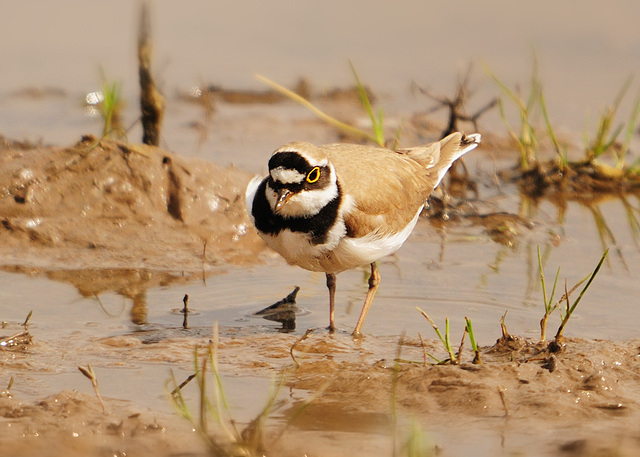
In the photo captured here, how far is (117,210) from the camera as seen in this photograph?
7109mm

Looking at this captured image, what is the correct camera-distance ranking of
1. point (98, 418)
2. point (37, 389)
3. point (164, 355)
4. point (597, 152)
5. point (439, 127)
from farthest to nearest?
point (439, 127) → point (597, 152) → point (164, 355) → point (37, 389) → point (98, 418)

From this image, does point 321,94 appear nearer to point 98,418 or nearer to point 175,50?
point 175,50

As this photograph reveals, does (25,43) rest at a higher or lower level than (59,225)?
higher

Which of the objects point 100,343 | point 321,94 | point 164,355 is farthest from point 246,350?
point 321,94

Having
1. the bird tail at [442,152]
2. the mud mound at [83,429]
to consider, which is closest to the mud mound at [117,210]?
the bird tail at [442,152]

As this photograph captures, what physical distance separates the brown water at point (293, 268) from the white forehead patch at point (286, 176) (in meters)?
0.89

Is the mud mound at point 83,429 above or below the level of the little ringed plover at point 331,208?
below

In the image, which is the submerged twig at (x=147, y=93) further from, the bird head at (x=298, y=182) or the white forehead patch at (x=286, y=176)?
the white forehead patch at (x=286, y=176)

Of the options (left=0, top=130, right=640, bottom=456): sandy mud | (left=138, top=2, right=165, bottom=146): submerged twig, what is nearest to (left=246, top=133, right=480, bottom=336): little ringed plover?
(left=0, top=130, right=640, bottom=456): sandy mud

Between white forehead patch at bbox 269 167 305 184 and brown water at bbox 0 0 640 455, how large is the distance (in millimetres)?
892

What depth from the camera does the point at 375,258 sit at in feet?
18.7

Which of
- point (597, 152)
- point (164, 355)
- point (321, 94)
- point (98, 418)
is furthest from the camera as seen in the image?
point (321, 94)

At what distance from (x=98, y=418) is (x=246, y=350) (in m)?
1.35

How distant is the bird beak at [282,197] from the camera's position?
5.12 metres
